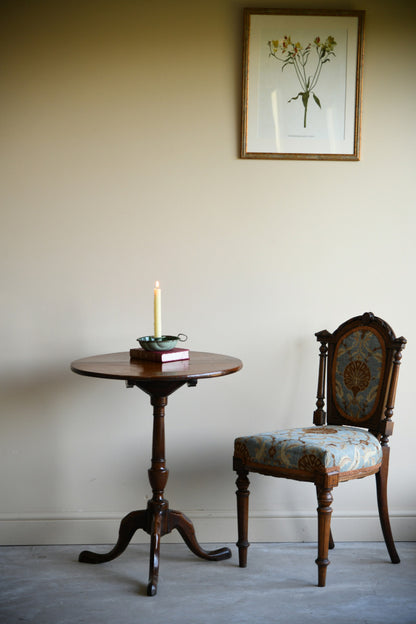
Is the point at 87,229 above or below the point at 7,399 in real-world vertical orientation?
above

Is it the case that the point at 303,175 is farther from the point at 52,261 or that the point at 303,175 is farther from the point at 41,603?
the point at 41,603

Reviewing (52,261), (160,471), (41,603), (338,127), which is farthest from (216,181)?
(41,603)

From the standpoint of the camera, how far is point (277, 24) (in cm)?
295

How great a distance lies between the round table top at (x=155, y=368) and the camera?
2.23 m

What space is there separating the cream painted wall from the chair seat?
39cm

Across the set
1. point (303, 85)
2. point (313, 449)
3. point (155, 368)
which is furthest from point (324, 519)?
point (303, 85)

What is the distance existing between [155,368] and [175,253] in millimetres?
785

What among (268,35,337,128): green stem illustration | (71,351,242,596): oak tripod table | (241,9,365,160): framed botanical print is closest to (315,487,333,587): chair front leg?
(71,351,242,596): oak tripod table

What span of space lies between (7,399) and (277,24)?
6.73 feet

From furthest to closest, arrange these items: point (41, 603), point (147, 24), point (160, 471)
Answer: point (147, 24) < point (160, 471) < point (41, 603)

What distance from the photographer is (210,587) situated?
8.21 ft

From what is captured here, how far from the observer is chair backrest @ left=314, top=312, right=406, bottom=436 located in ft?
9.00

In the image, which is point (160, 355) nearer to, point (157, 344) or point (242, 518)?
point (157, 344)

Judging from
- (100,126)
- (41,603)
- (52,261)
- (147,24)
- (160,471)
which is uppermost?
(147,24)
